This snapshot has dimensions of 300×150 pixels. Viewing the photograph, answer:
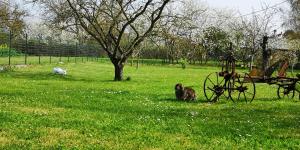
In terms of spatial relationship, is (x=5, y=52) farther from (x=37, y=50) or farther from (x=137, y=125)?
(x=137, y=125)

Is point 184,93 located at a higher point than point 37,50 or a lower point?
lower

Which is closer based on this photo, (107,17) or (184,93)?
(184,93)

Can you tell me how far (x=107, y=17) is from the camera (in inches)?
1276

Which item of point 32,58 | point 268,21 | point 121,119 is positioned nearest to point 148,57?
point 268,21

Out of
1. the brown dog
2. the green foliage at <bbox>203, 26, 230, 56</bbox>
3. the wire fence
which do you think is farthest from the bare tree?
the green foliage at <bbox>203, 26, 230, 56</bbox>

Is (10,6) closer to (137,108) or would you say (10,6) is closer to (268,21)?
(137,108)

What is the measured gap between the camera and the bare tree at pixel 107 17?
30.6 metres

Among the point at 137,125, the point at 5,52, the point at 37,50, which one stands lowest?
the point at 137,125

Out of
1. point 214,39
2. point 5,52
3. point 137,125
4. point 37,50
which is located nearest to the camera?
point 137,125

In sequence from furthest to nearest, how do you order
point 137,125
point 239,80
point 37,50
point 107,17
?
point 37,50 → point 107,17 → point 239,80 → point 137,125

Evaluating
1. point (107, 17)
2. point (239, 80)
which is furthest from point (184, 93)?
point (107, 17)

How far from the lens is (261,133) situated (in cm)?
1097

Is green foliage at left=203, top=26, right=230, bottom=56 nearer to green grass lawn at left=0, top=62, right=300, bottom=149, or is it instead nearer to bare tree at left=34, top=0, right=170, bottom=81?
bare tree at left=34, top=0, right=170, bottom=81

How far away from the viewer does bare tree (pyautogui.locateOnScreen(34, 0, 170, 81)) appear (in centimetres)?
3061
